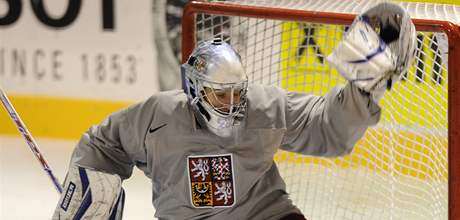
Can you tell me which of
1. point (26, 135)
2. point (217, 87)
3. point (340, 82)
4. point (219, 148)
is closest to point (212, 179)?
point (219, 148)

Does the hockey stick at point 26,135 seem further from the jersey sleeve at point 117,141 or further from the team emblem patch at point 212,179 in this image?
the team emblem patch at point 212,179

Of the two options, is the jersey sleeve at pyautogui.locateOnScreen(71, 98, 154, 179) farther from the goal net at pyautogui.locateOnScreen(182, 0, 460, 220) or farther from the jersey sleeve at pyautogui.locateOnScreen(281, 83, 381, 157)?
the goal net at pyautogui.locateOnScreen(182, 0, 460, 220)

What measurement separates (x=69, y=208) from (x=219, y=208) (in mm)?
386

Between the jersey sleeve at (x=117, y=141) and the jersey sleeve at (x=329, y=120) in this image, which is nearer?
the jersey sleeve at (x=329, y=120)

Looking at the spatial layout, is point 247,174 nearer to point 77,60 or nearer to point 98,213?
point 98,213

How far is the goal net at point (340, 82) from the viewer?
316 centimetres

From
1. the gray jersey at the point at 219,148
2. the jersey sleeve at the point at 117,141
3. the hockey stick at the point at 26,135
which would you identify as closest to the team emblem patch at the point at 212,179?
the gray jersey at the point at 219,148

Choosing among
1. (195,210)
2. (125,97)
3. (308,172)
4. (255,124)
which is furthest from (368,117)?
(125,97)

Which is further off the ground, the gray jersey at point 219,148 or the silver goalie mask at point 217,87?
the silver goalie mask at point 217,87

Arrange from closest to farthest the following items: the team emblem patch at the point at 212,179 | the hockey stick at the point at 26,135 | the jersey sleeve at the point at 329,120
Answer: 1. the jersey sleeve at the point at 329,120
2. the team emblem patch at the point at 212,179
3. the hockey stick at the point at 26,135

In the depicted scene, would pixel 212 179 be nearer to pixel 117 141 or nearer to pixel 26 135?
pixel 117 141

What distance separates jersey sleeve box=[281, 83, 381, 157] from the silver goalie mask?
0.51ft

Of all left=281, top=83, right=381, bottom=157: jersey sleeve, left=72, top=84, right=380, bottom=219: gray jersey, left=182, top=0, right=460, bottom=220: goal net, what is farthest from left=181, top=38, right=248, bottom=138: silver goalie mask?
left=182, top=0, right=460, bottom=220: goal net

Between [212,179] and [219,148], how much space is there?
0.08m
